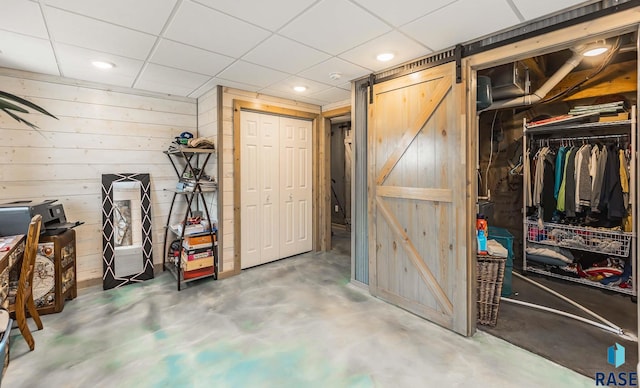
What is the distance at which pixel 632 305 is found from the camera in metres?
2.87

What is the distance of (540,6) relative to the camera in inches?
73.9

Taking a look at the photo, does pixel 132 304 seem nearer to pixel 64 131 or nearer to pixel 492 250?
pixel 64 131

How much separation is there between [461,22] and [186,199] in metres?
3.63

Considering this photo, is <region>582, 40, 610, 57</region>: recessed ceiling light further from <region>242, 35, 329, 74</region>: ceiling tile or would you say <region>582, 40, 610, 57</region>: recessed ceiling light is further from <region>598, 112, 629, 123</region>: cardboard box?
<region>242, 35, 329, 74</region>: ceiling tile

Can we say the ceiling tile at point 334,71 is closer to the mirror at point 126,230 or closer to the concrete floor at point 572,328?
the mirror at point 126,230

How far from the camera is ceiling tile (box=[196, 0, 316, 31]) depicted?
1.87 metres

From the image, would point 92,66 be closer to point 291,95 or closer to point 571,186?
point 291,95

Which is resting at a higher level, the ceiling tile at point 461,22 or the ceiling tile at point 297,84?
the ceiling tile at point 297,84

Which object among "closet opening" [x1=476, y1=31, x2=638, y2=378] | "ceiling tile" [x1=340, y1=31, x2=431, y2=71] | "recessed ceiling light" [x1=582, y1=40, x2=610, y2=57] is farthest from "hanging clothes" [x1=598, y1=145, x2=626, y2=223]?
"ceiling tile" [x1=340, y1=31, x2=431, y2=71]

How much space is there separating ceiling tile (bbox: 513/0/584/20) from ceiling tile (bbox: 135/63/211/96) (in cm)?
287

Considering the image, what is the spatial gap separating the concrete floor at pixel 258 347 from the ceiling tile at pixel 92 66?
236 cm

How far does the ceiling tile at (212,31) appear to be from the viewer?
1.99 metres

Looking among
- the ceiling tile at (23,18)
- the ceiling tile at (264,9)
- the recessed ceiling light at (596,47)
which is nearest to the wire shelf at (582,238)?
the recessed ceiling light at (596,47)

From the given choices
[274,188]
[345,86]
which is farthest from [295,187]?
[345,86]
